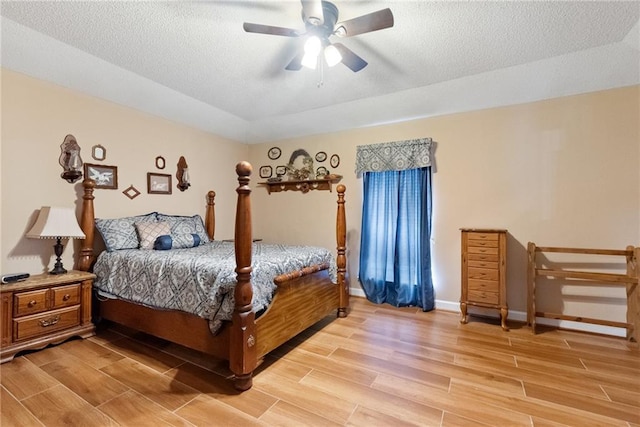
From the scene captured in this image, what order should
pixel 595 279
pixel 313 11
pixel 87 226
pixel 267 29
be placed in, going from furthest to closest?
1. pixel 87 226
2. pixel 595 279
3. pixel 267 29
4. pixel 313 11

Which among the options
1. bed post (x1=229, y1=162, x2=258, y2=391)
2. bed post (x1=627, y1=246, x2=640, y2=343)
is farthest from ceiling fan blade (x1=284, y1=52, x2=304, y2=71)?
bed post (x1=627, y1=246, x2=640, y2=343)

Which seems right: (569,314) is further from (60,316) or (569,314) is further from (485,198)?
(60,316)

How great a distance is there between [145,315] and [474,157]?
12.2 ft

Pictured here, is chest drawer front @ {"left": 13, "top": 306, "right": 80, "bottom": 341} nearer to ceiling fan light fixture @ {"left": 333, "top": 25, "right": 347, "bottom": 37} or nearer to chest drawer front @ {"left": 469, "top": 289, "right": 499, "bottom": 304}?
ceiling fan light fixture @ {"left": 333, "top": 25, "right": 347, "bottom": 37}

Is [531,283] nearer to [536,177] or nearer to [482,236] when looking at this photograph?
[482,236]

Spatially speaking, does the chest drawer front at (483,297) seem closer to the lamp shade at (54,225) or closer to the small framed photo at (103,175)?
the lamp shade at (54,225)

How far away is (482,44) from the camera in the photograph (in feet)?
7.64

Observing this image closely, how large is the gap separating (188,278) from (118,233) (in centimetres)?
140

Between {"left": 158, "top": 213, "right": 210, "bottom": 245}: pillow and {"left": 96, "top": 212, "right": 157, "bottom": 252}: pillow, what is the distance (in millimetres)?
369

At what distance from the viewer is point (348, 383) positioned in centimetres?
192

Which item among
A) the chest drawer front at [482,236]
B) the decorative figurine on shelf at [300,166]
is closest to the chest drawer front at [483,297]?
the chest drawer front at [482,236]

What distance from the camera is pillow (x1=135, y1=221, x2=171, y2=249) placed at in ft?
9.82

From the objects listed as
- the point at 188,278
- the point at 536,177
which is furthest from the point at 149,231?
the point at 536,177

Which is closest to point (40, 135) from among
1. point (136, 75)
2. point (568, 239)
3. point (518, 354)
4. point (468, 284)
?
point (136, 75)
